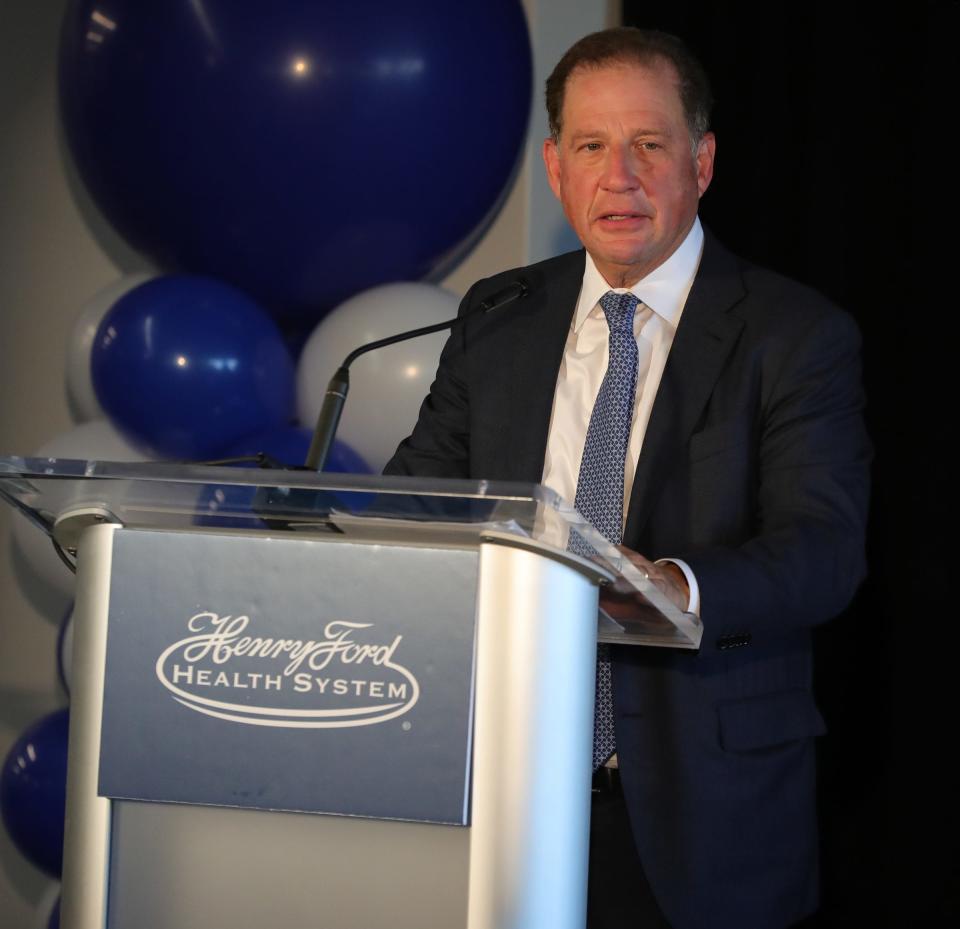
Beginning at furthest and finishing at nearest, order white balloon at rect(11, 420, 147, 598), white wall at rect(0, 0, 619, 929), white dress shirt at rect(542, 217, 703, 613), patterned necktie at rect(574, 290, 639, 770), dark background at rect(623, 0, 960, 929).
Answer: white wall at rect(0, 0, 619, 929), white balloon at rect(11, 420, 147, 598), dark background at rect(623, 0, 960, 929), white dress shirt at rect(542, 217, 703, 613), patterned necktie at rect(574, 290, 639, 770)

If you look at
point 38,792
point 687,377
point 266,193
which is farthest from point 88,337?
point 687,377

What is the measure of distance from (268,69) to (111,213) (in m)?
0.51

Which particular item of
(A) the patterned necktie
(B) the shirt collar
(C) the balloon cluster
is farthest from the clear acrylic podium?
(C) the balloon cluster

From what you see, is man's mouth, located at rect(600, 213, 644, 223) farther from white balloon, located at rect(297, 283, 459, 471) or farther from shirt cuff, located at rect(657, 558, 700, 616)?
white balloon, located at rect(297, 283, 459, 471)

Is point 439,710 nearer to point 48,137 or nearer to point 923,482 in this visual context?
point 923,482

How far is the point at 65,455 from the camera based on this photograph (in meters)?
2.63

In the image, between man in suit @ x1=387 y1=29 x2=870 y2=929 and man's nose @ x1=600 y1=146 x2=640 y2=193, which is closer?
man in suit @ x1=387 y1=29 x2=870 y2=929

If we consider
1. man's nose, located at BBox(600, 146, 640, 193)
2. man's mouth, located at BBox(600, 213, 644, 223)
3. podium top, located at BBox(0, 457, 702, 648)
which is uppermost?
man's nose, located at BBox(600, 146, 640, 193)

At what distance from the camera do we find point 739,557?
1350 mm

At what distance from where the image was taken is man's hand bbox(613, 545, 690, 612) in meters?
1.06

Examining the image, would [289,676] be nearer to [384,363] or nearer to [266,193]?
[384,363]

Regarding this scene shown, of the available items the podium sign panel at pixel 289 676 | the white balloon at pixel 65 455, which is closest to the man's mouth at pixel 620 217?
the podium sign panel at pixel 289 676

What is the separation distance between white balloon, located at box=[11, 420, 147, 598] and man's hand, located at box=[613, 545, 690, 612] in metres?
1.63

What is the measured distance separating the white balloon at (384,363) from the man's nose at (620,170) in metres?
0.89
